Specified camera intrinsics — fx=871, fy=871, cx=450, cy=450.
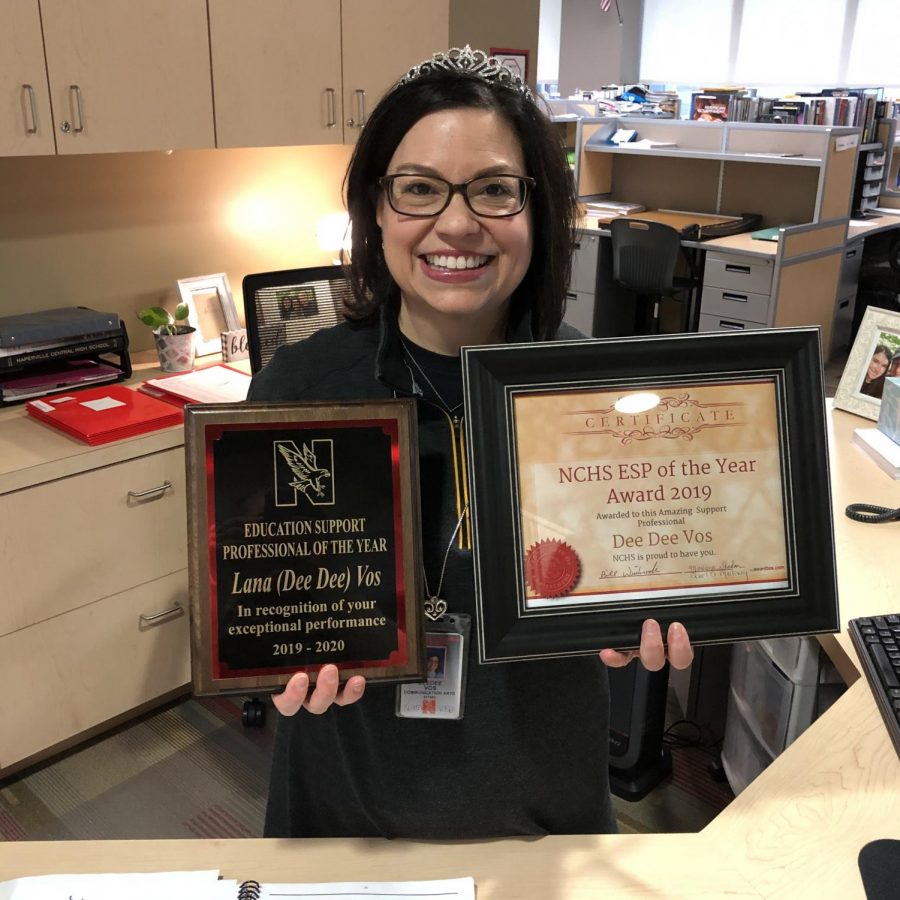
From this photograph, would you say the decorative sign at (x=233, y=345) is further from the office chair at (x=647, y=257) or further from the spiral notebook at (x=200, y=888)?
the office chair at (x=647, y=257)

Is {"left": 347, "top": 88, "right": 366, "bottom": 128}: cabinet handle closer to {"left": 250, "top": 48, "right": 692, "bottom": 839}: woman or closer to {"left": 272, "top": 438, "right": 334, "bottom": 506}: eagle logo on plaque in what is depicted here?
{"left": 250, "top": 48, "right": 692, "bottom": 839}: woman

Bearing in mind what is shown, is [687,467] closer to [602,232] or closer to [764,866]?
[764,866]

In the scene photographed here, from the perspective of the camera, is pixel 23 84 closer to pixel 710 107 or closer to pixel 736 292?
pixel 736 292

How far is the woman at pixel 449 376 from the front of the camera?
1014 mm

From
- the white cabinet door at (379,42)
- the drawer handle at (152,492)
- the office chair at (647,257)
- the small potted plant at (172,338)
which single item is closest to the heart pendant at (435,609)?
the drawer handle at (152,492)

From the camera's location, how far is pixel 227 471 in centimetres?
91

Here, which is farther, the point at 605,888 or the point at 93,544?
the point at 93,544

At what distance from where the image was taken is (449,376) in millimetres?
1092

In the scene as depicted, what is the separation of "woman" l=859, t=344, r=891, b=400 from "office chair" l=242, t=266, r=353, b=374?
139cm

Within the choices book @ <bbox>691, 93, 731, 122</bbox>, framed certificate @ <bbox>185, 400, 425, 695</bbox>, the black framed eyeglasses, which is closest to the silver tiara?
the black framed eyeglasses

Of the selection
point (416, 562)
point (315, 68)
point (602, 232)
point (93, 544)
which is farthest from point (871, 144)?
point (416, 562)

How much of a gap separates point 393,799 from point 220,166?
230 cm

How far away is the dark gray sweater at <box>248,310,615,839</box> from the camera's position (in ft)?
3.46
